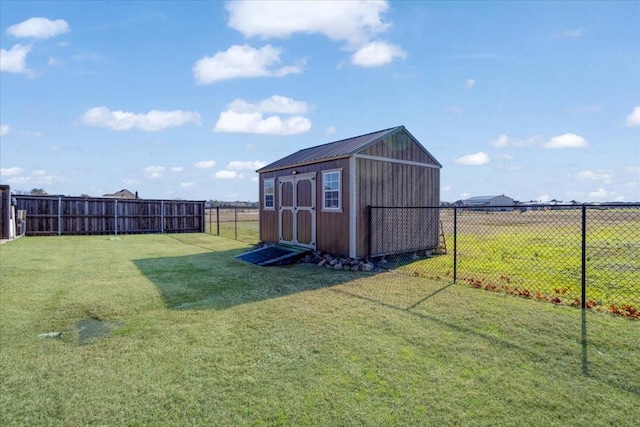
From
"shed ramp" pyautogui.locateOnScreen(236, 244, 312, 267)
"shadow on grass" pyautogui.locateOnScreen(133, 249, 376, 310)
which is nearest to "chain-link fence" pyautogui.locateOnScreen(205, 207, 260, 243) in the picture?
"shed ramp" pyautogui.locateOnScreen(236, 244, 312, 267)

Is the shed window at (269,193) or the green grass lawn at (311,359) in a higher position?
the shed window at (269,193)

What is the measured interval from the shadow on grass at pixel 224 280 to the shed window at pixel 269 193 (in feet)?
8.81

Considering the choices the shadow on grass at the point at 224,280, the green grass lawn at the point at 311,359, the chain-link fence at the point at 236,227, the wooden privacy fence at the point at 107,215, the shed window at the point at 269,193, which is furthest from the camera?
the wooden privacy fence at the point at 107,215

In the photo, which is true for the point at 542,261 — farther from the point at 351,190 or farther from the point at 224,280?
the point at 224,280

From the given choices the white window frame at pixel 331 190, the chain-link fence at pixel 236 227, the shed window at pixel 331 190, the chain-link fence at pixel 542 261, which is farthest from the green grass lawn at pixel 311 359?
the chain-link fence at pixel 236 227

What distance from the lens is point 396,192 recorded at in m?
8.58

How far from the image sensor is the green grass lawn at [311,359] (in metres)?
2.17

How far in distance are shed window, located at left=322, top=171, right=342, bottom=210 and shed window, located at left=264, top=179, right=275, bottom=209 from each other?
2705 mm

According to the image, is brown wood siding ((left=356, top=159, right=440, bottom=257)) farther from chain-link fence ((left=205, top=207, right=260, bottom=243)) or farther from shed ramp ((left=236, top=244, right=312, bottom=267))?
chain-link fence ((left=205, top=207, right=260, bottom=243))

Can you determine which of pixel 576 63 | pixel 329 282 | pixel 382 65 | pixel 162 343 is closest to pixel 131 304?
pixel 162 343

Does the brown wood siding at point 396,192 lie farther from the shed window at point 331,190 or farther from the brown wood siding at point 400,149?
the shed window at point 331,190

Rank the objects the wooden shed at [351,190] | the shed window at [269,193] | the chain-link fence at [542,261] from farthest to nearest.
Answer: the shed window at [269,193]
the wooden shed at [351,190]
the chain-link fence at [542,261]

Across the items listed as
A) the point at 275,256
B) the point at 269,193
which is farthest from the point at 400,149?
the point at 269,193

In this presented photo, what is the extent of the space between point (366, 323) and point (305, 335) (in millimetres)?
787
